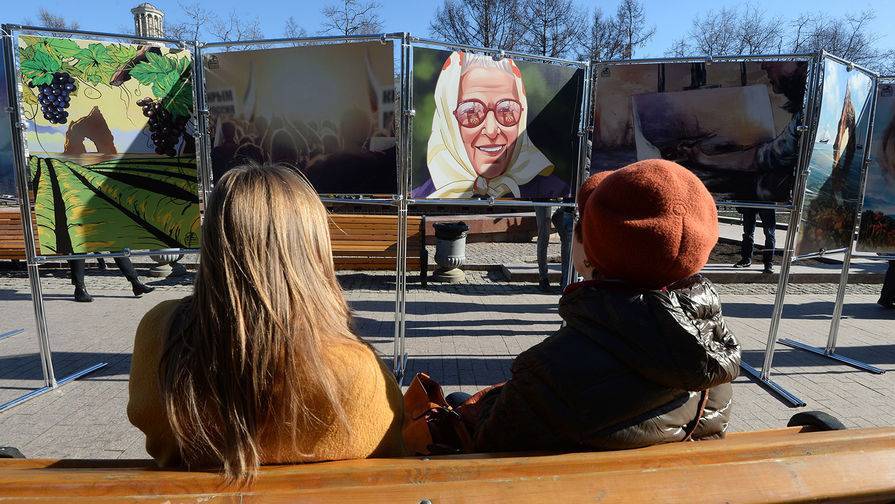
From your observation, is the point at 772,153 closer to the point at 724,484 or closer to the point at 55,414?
the point at 724,484

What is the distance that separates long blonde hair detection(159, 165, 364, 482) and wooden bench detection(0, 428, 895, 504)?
10 centimetres

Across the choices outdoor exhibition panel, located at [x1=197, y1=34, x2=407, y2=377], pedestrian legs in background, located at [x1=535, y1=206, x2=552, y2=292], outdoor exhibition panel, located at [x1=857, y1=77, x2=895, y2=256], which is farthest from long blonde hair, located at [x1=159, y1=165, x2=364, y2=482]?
pedestrian legs in background, located at [x1=535, y1=206, x2=552, y2=292]

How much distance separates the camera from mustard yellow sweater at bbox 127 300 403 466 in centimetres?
133

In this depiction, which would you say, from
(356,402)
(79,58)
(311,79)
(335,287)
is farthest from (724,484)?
(79,58)

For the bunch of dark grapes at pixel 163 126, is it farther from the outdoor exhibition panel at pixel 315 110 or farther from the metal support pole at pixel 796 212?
the metal support pole at pixel 796 212

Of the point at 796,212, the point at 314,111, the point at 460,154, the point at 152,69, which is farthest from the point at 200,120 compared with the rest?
the point at 796,212

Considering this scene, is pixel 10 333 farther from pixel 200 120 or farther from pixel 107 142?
pixel 200 120

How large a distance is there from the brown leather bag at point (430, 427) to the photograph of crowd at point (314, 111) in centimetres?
216

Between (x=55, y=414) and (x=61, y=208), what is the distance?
1.41 metres

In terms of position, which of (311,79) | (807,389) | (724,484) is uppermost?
(311,79)

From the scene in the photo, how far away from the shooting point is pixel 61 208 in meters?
3.81

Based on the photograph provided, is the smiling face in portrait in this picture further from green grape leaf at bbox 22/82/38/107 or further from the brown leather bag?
green grape leaf at bbox 22/82/38/107

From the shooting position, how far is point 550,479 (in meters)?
1.21

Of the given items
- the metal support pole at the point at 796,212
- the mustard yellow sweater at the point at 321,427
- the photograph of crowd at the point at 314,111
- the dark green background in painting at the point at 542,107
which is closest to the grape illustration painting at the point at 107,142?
the photograph of crowd at the point at 314,111
